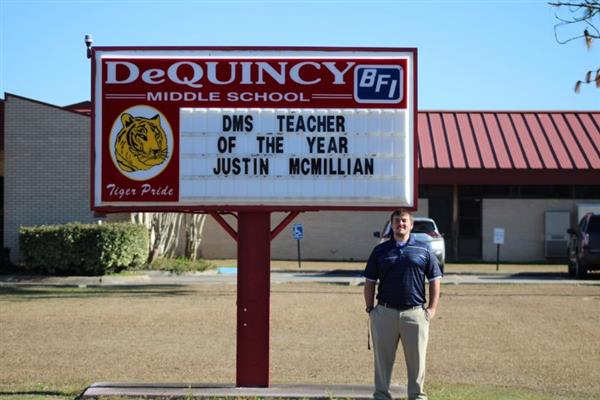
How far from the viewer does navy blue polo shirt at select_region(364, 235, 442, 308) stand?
836 cm

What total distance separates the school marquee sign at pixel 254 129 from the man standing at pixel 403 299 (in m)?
1.40

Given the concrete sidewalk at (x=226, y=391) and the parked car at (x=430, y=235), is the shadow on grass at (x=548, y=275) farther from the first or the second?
the concrete sidewalk at (x=226, y=391)

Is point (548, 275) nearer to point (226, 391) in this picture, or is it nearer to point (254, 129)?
point (254, 129)

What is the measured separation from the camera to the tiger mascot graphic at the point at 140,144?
992cm

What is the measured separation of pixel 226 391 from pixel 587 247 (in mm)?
19623

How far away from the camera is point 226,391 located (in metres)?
9.44

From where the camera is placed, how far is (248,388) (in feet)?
31.6

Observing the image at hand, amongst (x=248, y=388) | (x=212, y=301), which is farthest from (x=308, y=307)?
(x=248, y=388)

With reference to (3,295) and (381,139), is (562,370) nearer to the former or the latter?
(381,139)

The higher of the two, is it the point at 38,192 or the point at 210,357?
the point at 38,192

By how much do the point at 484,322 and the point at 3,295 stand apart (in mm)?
10990

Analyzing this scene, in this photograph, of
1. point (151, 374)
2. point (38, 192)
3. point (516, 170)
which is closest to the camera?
point (151, 374)

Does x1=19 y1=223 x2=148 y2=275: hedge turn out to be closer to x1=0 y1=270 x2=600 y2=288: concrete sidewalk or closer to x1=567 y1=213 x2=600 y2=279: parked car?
x1=0 y1=270 x2=600 y2=288: concrete sidewalk

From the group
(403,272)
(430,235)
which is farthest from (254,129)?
(430,235)
